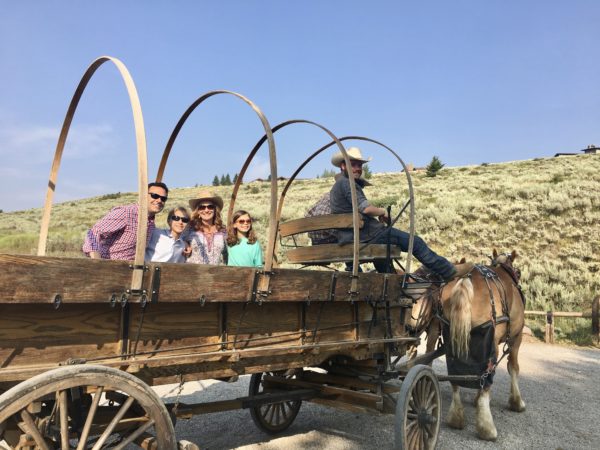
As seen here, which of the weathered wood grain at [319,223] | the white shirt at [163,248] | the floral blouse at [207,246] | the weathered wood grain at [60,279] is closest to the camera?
the weathered wood grain at [60,279]

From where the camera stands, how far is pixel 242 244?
5.22m

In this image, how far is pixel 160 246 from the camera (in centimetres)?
473

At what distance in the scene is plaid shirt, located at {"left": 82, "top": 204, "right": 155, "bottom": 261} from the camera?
4.12 m

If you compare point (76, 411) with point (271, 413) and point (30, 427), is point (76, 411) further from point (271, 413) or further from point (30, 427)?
point (271, 413)

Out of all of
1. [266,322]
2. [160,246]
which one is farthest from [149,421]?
[160,246]

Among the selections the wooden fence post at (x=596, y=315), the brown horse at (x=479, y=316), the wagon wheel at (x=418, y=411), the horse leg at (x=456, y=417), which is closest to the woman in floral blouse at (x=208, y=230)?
the wagon wheel at (x=418, y=411)

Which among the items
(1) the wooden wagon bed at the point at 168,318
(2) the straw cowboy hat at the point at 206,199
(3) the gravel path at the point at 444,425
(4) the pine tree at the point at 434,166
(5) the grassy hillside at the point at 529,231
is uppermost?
(4) the pine tree at the point at 434,166

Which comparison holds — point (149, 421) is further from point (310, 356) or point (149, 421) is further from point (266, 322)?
point (310, 356)

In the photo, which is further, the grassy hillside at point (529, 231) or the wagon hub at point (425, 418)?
the grassy hillside at point (529, 231)

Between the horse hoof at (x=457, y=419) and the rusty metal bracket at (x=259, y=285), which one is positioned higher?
the rusty metal bracket at (x=259, y=285)

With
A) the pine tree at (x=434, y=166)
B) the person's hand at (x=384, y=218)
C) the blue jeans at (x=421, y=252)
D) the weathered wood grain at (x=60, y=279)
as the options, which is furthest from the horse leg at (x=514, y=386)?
the pine tree at (x=434, y=166)

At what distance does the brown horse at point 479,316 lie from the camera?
549 centimetres

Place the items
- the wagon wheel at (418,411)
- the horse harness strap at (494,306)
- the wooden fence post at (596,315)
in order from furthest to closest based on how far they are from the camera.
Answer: the wooden fence post at (596,315)
the horse harness strap at (494,306)
the wagon wheel at (418,411)

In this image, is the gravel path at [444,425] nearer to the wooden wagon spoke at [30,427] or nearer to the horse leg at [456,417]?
the horse leg at [456,417]
